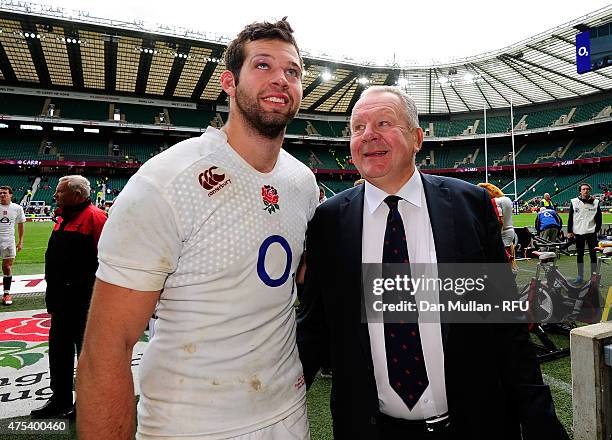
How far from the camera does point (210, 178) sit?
146 cm

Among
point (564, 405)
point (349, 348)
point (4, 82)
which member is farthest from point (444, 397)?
point (4, 82)

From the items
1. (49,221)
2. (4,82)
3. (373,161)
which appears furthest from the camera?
(4,82)

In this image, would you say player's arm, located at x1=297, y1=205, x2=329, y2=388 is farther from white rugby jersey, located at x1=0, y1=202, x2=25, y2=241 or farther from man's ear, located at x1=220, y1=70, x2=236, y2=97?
white rugby jersey, located at x1=0, y1=202, x2=25, y2=241

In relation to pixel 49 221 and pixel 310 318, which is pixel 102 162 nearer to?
pixel 49 221

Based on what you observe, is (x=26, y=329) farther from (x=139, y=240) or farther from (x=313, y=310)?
(x=139, y=240)

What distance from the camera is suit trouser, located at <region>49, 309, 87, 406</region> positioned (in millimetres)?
3578

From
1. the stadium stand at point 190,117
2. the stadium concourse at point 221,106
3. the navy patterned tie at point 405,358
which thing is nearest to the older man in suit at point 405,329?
the navy patterned tie at point 405,358

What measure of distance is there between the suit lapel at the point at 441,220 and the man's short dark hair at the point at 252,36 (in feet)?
3.13

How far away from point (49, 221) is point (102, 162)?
1119 cm

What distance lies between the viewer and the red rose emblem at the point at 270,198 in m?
1.58

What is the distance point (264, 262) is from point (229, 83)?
2.65 feet

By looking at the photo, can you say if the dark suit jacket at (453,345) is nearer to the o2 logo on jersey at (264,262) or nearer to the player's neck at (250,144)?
the o2 logo on jersey at (264,262)

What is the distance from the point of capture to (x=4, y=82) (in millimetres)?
37000

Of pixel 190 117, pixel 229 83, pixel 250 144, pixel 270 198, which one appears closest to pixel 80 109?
pixel 190 117
